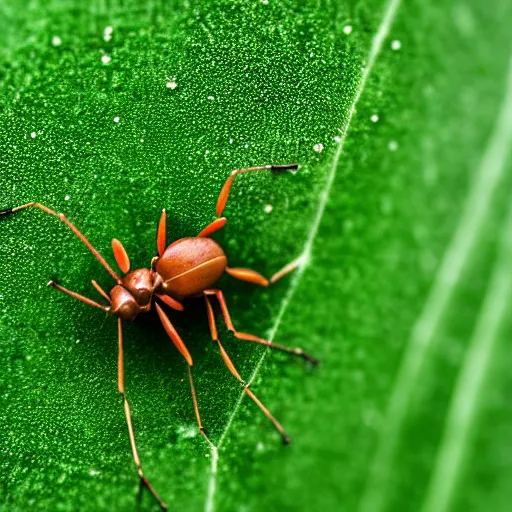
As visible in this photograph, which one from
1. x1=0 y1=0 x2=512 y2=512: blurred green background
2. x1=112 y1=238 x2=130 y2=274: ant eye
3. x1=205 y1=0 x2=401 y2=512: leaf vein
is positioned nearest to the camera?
x1=0 y1=0 x2=512 y2=512: blurred green background

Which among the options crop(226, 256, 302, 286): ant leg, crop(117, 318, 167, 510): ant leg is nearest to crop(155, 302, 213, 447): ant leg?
crop(117, 318, 167, 510): ant leg

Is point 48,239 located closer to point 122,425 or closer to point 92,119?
point 92,119

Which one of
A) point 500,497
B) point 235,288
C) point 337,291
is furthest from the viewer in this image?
point 235,288

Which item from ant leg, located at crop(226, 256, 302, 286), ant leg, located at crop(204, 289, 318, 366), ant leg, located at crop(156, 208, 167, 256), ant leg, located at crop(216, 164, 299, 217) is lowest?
ant leg, located at crop(204, 289, 318, 366)

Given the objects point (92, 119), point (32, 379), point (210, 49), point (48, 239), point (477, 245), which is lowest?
point (32, 379)

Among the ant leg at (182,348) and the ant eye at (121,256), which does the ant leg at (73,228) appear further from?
the ant leg at (182,348)

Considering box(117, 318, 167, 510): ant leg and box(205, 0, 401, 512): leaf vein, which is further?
box(117, 318, 167, 510): ant leg

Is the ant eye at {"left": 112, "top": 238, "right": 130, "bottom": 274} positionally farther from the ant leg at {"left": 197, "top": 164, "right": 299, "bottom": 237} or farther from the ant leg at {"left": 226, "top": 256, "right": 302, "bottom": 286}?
the ant leg at {"left": 226, "top": 256, "right": 302, "bottom": 286}

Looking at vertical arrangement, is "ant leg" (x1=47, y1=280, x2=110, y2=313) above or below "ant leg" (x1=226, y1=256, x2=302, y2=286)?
below

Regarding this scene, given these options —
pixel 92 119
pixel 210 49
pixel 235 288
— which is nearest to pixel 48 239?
pixel 92 119
